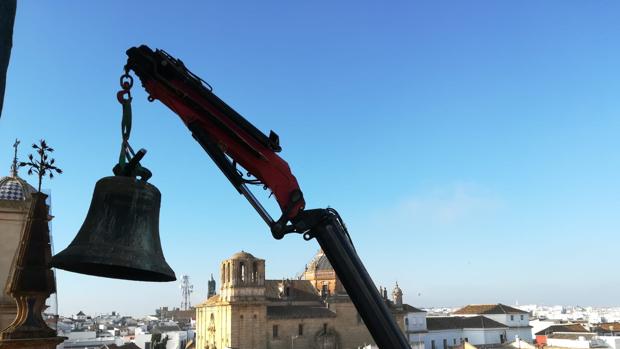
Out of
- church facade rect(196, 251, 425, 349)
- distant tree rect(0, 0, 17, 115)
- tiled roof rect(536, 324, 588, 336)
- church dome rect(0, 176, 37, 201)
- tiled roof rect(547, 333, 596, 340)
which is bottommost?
tiled roof rect(536, 324, 588, 336)

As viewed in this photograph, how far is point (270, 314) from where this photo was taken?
44.3 metres

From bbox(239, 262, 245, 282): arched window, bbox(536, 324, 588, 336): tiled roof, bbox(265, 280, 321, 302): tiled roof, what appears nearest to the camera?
bbox(239, 262, 245, 282): arched window

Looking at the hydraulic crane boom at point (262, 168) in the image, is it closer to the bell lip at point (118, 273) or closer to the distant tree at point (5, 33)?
the bell lip at point (118, 273)

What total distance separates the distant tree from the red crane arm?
2250mm

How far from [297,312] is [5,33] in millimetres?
45767

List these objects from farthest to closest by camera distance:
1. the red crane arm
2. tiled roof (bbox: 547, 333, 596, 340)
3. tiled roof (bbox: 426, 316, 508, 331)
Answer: tiled roof (bbox: 426, 316, 508, 331) → tiled roof (bbox: 547, 333, 596, 340) → the red crane arm

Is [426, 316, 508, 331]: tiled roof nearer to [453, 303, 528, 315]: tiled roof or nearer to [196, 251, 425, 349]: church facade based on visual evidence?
[453, 303, 528, 315]: tiled roof

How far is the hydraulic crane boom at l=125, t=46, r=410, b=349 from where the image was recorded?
172 inches

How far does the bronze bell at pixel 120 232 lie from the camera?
3.42 meters

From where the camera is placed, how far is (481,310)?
229 ft

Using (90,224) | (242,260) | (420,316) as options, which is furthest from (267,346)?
(90,224)

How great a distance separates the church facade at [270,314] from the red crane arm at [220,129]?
131 ft

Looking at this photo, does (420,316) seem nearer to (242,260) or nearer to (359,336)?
(359,336)

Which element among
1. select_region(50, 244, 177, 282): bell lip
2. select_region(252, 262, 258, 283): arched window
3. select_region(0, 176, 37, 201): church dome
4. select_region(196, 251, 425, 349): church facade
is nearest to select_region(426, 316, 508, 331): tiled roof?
select_region(196, 251, 425, 349): church facade
